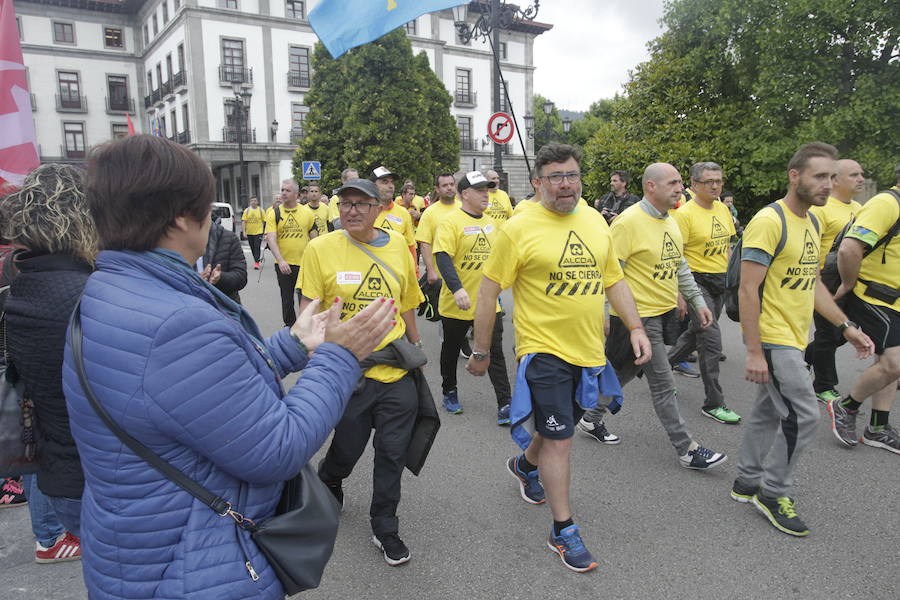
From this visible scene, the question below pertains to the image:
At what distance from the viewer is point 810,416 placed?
11.1ft

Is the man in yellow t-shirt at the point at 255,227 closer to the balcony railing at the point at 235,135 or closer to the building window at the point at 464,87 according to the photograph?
the balcony railing at the point at 235,135

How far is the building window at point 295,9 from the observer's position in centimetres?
3900

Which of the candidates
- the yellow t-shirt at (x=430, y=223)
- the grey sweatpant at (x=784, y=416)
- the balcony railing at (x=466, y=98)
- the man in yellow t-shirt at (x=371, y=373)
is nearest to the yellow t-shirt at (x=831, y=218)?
the grey sweatpant at (x=784, y=416)

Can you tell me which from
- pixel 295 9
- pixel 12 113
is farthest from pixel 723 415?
pixel 295 9

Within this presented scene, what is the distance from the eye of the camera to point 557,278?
331cm

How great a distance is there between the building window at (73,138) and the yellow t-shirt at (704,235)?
49.1 metres

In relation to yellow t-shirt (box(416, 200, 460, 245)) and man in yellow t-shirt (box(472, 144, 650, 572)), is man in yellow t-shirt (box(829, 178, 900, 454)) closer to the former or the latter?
man in yellow t-shirt (box(472, 144, 650, 572))

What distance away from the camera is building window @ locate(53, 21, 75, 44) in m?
43.7

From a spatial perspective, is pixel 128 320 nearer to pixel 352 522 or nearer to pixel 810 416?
pixel 352 522

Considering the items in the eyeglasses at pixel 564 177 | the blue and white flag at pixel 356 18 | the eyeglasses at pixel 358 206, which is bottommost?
the eyeglasses at pixel 358 206

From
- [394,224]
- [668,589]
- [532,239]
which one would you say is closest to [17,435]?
[532,239]

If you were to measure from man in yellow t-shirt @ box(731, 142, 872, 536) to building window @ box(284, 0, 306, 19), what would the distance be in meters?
40.8

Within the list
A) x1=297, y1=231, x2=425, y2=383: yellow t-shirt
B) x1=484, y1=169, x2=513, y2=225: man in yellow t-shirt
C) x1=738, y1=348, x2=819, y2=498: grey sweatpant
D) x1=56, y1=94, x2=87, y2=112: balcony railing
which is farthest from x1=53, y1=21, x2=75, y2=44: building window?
x1=738, y1=348, x2=819, y2=498: grey sweatpant

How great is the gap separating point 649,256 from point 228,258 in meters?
3.45
